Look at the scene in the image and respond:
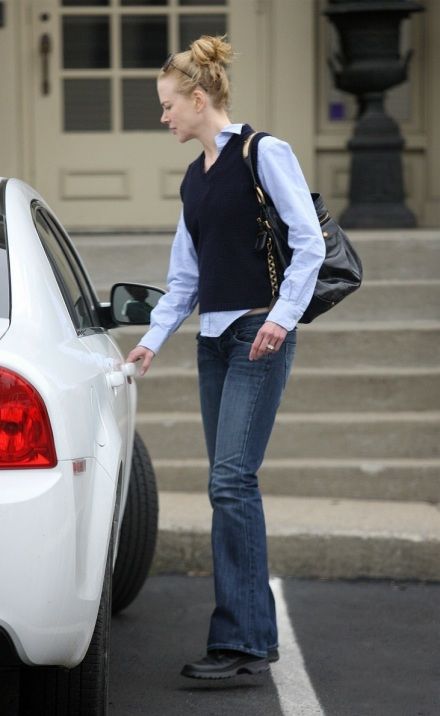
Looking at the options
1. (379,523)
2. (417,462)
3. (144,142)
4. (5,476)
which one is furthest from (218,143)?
(144,142)

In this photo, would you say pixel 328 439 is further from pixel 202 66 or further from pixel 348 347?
pixel 202 66

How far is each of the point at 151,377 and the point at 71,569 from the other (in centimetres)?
374

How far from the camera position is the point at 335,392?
656 centimetres

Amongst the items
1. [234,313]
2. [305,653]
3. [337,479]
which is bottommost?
[305,653]

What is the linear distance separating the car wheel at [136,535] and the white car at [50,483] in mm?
1079

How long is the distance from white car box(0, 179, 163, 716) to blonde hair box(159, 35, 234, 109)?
2.10 ft

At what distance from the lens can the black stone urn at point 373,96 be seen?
27.0 feet

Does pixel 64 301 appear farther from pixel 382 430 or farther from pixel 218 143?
pixel 382 430

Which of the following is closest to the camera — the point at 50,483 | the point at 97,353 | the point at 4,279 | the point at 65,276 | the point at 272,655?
the point at 50,483

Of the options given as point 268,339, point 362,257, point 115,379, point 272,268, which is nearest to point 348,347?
point 362,257

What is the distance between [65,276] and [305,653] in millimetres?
1410

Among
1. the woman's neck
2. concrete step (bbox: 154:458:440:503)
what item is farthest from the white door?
the woman's neck

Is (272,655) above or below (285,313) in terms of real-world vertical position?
below

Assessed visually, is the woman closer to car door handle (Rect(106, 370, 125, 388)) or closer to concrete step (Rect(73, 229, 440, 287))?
car door handle (Rect(106, 370, 125, 388))
